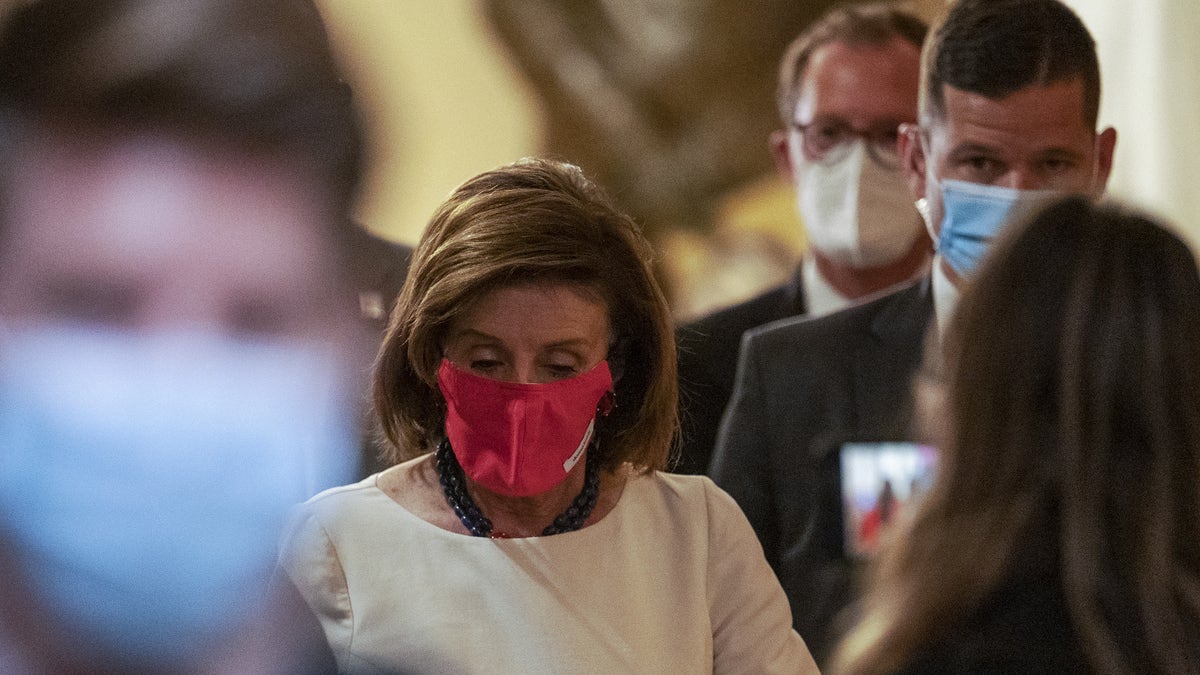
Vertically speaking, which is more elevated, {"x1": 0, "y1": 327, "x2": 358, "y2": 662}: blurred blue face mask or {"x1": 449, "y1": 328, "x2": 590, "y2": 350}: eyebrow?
{"x1": 0, "y1": 327, "x2": 358, "y2": 662}: blurred blue face mask

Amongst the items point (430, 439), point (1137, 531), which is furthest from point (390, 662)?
point (1137, 531)

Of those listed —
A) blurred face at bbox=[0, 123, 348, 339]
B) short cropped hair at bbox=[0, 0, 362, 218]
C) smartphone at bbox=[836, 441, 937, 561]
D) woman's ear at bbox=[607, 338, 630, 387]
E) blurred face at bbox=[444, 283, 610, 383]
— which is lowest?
smartphone at bbox=[836, 441, 937, 561]

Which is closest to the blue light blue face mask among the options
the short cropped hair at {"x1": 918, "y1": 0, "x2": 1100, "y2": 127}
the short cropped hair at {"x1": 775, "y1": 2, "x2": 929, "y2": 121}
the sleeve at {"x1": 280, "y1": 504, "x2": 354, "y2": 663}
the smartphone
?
the short cropped hair at {"x1": 918, "y1": 0, "x2": 1100, "y2": 127}

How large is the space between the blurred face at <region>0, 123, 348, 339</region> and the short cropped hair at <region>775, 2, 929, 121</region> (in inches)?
76.4

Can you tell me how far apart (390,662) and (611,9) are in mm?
2739

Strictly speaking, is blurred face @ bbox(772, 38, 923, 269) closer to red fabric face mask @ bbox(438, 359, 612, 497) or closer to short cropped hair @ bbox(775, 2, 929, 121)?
short cropped hair @ bbox(775, 2, 929, 121)

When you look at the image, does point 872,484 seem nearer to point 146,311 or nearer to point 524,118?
point 146,311

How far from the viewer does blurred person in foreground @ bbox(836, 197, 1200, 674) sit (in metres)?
1.52

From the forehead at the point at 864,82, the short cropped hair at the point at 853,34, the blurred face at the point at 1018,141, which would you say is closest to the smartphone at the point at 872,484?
the blurred face at the point at 1018,141

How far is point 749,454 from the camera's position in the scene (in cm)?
265

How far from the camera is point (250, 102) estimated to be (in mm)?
1368

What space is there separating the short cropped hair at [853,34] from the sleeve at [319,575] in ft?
5.67

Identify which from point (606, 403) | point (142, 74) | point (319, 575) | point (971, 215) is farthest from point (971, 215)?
point (142, 74)

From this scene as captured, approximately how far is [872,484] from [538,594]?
2.75ft
